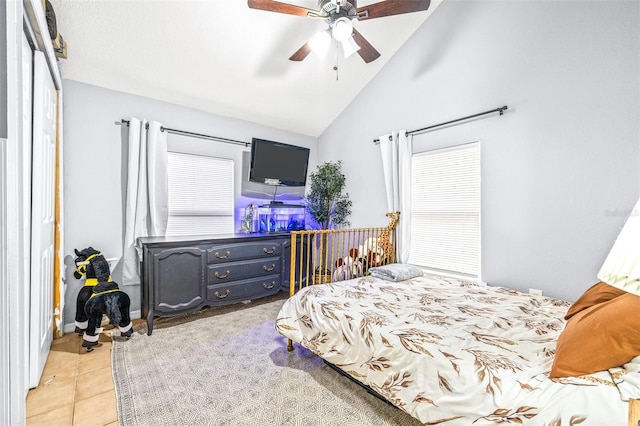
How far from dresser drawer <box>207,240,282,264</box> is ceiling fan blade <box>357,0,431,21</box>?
2341 millimetres

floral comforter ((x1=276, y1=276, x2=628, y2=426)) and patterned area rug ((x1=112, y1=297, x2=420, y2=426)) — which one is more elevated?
floral comforter ((x1=276, y1=276, x2=628, y2=426))

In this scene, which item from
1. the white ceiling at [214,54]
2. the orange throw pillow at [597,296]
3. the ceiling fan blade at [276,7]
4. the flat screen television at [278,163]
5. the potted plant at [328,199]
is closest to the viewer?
the orange throw pillow at [597,296]

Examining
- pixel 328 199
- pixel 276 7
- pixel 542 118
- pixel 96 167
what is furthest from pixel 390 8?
pixel 96 167

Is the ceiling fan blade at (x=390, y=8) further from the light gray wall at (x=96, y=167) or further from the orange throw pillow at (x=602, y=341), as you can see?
the light gray wall at (x=96, y=167)

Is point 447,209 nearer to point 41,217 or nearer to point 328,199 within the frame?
point 328,199

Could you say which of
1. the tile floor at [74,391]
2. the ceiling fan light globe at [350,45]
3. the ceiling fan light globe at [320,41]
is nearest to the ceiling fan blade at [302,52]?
the ceiling fan light globe at [320,41]

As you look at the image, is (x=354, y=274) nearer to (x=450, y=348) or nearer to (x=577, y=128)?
(x=450, y=348)

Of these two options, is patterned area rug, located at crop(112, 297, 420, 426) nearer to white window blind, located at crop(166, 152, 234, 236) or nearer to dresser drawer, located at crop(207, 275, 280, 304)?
dresser drawer, located at crop(207, 275, 280, 304)

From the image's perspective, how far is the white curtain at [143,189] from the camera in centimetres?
286

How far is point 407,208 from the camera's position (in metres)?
3.20

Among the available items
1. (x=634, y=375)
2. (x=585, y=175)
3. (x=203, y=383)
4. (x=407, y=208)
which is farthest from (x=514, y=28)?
(x=203, y=383)

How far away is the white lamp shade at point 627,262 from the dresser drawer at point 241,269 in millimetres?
2819

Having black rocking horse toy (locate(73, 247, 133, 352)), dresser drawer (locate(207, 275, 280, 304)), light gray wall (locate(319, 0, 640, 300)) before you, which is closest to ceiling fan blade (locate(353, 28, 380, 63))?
light gray wall (locate(319, 0, 640, 300))

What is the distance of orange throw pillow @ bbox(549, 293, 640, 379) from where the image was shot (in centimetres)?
98
